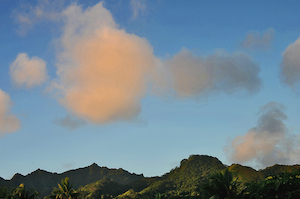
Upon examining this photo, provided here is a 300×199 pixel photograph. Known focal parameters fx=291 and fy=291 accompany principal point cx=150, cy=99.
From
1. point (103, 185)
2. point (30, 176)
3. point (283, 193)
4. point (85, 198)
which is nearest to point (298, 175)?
point (283, 193)

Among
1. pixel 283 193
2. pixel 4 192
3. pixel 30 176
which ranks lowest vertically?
pixel 283 193

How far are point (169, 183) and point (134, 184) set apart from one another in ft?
64.6

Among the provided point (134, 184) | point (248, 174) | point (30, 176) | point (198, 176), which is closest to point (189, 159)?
point (198, 176)

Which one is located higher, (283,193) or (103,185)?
(103,185)

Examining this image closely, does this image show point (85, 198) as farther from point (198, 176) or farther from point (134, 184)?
point (198, 176)

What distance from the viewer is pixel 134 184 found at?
518 ft

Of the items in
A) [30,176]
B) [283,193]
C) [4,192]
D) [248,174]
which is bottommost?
[283,193]

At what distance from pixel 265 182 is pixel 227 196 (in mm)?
4440

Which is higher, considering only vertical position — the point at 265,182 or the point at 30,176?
the point at 30,176

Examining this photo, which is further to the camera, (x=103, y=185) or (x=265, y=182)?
(x=103, y=185)

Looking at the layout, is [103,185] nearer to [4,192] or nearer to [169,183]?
[169,183]

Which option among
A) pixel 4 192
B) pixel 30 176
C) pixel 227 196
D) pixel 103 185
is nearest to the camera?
pixel 227 196

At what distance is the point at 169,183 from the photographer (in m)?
152

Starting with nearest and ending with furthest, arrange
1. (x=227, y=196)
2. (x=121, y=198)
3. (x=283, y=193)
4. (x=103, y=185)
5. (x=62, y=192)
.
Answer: (x=283, y=193) → (x=227, y=196) → (x=62, y=192) → (x=121, y=198) → (x=103, y=185)
